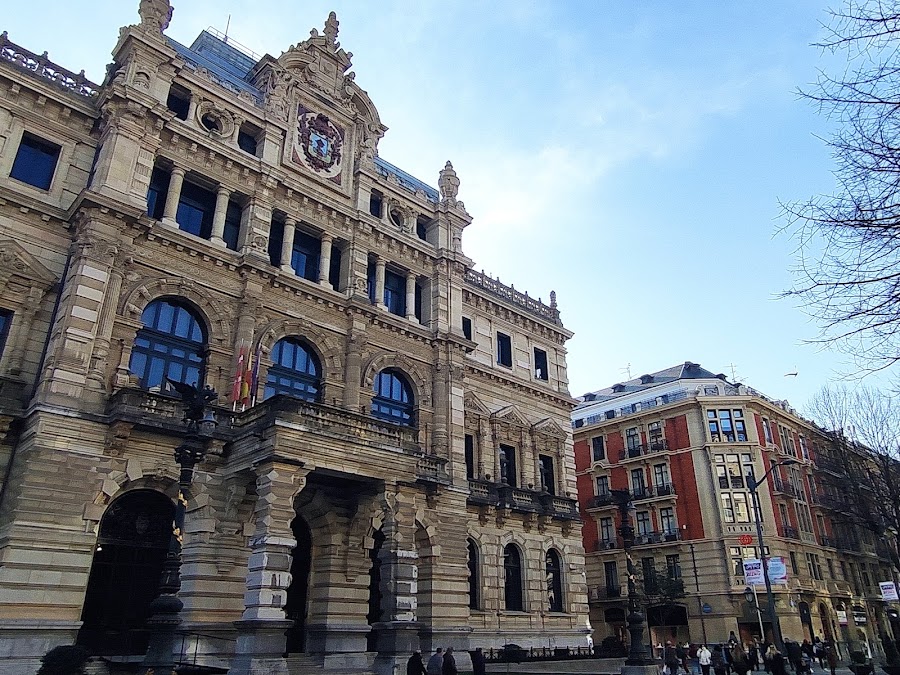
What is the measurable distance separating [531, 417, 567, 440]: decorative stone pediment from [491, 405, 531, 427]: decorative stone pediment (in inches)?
28.4

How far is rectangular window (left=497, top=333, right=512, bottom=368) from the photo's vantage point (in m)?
36.7

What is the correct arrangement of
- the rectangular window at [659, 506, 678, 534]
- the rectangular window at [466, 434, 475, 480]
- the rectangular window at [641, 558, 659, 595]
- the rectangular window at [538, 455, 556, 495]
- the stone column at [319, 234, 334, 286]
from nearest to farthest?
1. the stone column at [319, 234, 334, 286]
2. the rectangular window at [466, 434, 475, 480]
3. the rectangular window at [538, 455, 556, 495]
4. the rectangular window at [641, 558, 659, 595]
5. the rectangular window at [659, 506, 678, 534]

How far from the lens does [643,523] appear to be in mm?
50688

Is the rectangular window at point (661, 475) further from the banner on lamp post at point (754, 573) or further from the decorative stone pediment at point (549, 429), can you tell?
the banner on lamp post at point (754, 573)

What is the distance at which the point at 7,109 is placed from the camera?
22.0 meters

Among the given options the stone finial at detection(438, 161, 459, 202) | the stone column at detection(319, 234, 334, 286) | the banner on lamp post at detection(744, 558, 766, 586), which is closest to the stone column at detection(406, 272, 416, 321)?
the stone column at detection(319, 234, 334, 286)

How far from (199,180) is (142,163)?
261 centimetres

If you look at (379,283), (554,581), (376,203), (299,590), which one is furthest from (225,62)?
(554,581)

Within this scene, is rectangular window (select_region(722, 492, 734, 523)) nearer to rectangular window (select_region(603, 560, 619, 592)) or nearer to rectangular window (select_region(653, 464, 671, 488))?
rectangular window (select_region(653, 464, 671, 488))

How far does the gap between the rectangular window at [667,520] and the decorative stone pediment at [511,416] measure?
2010 cm

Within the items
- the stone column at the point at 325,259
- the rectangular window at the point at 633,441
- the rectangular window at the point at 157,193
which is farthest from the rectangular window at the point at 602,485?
the rectangular window at the point at 157,193

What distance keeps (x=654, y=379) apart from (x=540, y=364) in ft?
94.0

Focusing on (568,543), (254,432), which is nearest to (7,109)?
(254,432)

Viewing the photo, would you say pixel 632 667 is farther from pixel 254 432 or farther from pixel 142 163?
pixel 142 163
